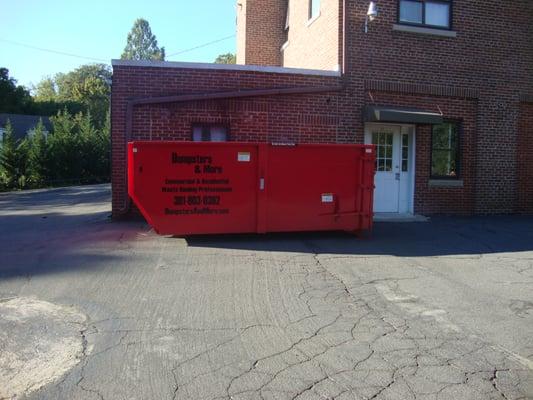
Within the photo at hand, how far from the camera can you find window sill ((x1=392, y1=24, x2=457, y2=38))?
1286cm

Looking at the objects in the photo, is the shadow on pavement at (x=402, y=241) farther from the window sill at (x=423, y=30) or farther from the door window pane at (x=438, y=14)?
the door window pane at (x=438, y=14)

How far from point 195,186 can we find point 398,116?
5.39m

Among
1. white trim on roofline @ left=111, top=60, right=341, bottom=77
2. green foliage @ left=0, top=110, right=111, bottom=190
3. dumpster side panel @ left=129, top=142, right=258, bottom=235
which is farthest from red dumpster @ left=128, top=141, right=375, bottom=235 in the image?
green foliage @ left=0, top=110, right=111, bottom=190

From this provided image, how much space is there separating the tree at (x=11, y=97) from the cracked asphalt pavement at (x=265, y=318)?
187 ft

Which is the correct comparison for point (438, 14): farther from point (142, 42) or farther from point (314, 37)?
point (142, 42)

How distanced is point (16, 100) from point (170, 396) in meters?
66.9

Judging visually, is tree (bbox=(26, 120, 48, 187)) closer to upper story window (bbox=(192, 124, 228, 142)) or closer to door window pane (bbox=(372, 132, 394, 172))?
upper story window (bbox=(192, 124, 228, 142))

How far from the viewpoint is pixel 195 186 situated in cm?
907

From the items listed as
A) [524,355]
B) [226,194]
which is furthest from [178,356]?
[226,194]

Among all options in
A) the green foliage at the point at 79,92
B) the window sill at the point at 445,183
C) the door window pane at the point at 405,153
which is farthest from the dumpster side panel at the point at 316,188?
the green foliage at the point at 79,92

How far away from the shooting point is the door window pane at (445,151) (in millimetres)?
13461

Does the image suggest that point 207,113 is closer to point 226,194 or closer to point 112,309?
point 226,194

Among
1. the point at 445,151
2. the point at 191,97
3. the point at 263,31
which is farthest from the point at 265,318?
the point at 263,31

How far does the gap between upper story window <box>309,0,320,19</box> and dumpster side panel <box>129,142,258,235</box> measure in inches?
266
